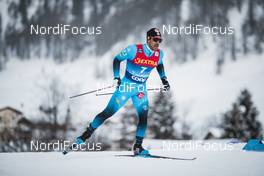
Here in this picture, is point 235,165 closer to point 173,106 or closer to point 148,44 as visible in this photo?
point 148,44

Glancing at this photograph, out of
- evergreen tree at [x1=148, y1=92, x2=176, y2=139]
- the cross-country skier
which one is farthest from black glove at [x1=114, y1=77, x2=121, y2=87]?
evergreen tree at [x1=148, y1=92, x2=176, y2=139]

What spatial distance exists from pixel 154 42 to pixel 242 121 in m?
25.3

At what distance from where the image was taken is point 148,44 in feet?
19.3

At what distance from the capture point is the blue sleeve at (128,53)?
580 centimetres

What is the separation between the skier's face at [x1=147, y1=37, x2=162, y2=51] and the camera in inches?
229

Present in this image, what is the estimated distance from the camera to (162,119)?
28.1 m

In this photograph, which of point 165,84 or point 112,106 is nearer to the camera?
point 112,106

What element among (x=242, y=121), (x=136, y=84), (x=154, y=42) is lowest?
(x=242, y=121)

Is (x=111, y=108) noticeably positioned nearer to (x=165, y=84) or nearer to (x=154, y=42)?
(x=165, y=84)

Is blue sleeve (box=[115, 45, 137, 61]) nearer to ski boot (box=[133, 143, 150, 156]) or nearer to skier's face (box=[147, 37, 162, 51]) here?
skier's face (box=[147, 37, 162, 51])

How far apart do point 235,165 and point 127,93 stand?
2.13 m

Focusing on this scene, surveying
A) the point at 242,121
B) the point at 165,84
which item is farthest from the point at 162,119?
the point at 165,84

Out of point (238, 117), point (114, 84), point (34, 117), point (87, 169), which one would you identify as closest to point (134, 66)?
point (114, 84)

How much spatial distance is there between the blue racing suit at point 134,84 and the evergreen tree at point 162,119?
2206 cm
